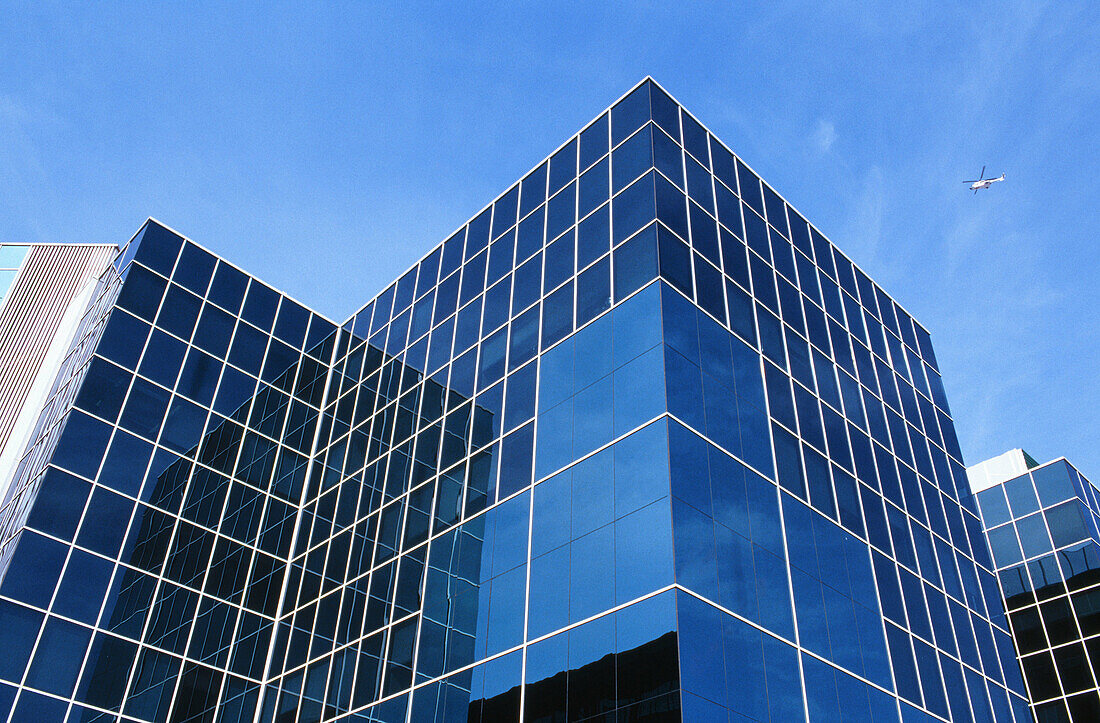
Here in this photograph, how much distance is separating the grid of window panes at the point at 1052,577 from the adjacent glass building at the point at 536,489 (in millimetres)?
7763

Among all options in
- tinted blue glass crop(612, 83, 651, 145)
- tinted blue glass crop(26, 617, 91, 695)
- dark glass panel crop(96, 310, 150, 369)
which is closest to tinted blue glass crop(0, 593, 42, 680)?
tinted blue glass crop(26, 617, 91, 695)

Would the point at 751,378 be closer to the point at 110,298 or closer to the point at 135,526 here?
the point at 135,526

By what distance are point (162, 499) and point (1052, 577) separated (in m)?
36.9

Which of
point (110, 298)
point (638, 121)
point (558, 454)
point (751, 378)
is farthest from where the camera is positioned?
point (110, 298)

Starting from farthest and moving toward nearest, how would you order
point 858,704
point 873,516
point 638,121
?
point 638,121 → point 873,516 → point 858,704

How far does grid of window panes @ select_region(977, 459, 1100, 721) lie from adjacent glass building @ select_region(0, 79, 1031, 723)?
25.5 feet

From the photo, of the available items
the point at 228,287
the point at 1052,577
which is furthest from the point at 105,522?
the point at 1052,577

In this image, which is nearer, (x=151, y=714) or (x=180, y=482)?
(x=151, y=714)

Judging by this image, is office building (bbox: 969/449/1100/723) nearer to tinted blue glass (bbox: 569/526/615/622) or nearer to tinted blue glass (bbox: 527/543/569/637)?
tinted blue glass (bbox: 569/526/615/622)

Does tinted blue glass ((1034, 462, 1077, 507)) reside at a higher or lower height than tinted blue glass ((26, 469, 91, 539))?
higher

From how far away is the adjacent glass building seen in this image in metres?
24.2

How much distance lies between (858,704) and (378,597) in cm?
1433

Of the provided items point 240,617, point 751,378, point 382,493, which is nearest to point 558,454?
point 751,378

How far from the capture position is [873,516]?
1243 inches
